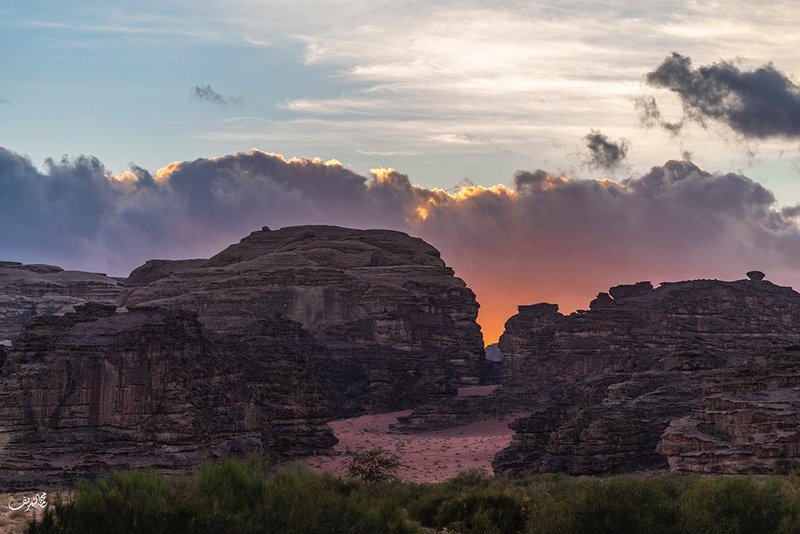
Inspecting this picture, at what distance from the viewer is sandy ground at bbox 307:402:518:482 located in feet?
183

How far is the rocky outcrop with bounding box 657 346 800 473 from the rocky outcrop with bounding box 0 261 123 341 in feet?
250

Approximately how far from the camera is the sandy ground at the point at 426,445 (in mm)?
55812

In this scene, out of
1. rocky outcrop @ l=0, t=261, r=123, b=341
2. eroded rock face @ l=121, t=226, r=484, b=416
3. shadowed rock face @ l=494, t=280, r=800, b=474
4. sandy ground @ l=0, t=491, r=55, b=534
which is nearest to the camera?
sandy ground @ l=0, t=491, r=55, b=534

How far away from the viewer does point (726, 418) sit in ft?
139

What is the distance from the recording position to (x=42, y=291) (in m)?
137

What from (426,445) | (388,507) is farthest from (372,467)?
(426,445)

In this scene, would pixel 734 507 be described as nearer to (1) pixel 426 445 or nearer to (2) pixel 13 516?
(2) pixel 13 516

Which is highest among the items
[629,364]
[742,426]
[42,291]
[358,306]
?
[42,291]

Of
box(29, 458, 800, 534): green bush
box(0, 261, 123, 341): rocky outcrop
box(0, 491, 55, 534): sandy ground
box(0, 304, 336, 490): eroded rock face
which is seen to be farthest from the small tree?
box(0, 261, 123, 341): rocky outcrop

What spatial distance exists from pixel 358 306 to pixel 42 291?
139ft

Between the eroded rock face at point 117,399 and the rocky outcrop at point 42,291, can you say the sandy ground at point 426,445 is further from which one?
the rocky outcrop at point 42,291
